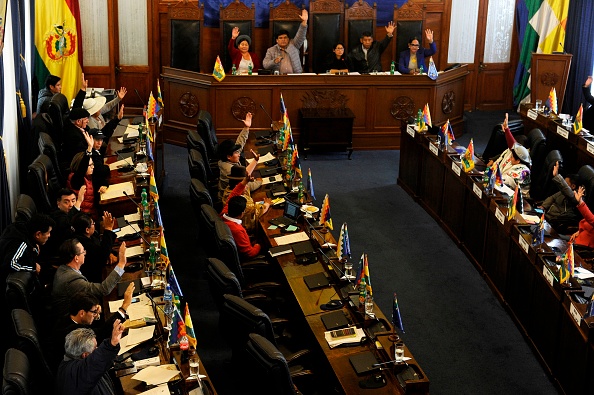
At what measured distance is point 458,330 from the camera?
7.43 metres

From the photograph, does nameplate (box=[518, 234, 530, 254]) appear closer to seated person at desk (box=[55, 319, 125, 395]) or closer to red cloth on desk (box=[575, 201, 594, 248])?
red cloth on desk (box=[575, 201, 594, 248])

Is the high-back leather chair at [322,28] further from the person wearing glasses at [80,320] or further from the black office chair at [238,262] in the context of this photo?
the person wearing glasses at [80,320]

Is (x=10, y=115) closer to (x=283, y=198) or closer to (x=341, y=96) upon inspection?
(x=283, y=198)

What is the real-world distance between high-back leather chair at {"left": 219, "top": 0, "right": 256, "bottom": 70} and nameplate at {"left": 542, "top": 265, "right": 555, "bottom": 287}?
6989 mm

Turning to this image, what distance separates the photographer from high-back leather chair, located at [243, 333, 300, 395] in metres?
5.12

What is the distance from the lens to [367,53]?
A: 40.8 ft

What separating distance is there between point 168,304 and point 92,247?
968 mm

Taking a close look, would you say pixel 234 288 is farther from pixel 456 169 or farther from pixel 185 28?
pixel 185 28

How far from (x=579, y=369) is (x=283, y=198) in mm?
3416

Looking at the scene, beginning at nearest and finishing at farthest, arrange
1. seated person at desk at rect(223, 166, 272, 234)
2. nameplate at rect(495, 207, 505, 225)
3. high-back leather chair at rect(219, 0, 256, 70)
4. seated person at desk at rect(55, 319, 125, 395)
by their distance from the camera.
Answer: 1. seated person at desk at rect(55, 319, 125, 395)
2. nameplate at rect(495, 207, 505, 225)
3. seated person at desk at rect(223, 166, 272, 234)
4. high-back leather chair at rect(219, 0, 256, 70)

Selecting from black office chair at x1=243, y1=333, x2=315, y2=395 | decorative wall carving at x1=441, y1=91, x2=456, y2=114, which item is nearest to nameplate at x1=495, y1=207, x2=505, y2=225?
black office chair at x1=243, y1=333, x2=315, y2=395

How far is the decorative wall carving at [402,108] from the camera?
11969 mm

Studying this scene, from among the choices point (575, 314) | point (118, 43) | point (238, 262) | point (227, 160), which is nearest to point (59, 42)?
point (118, 43)

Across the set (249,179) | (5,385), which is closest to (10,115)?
(249,179)
